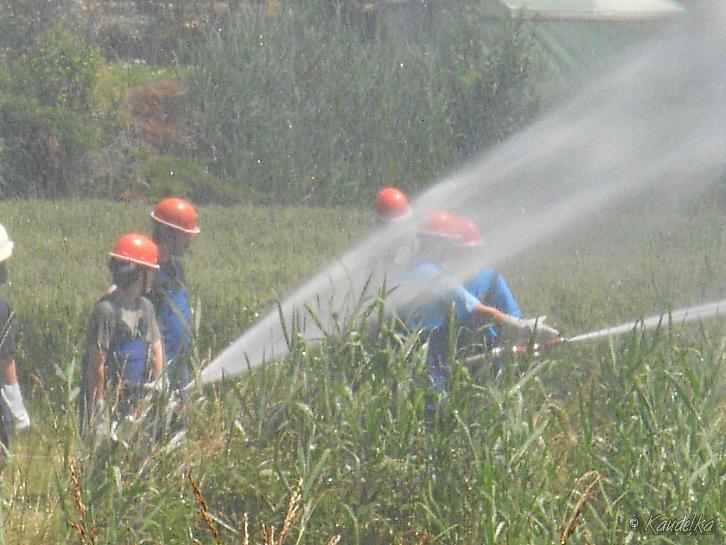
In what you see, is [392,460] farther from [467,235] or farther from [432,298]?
[467,235]

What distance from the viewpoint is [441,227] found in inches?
239

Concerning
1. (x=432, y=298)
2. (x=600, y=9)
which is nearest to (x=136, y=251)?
(x=432, y=298)

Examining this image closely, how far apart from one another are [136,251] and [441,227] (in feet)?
4.46

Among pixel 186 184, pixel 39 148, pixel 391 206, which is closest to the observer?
pixel 391 206

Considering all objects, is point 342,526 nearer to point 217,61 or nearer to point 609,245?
point 609,245

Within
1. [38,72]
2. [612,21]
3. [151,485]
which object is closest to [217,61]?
[38,72]

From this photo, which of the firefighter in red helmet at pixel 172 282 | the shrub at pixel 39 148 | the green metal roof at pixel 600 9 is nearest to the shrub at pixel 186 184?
the shrub at pixel 39 148

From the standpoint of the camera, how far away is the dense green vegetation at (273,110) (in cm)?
1658

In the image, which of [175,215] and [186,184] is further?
[186,184]

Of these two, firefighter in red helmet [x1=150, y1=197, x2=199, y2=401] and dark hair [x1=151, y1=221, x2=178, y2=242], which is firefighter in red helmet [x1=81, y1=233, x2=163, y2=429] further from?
dark hair [x1=151, y1=221, x2=178, y2=242]

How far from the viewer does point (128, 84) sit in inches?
770

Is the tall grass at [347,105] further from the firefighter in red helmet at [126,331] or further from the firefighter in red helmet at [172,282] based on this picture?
the firefighter in red helmet at [126,331]

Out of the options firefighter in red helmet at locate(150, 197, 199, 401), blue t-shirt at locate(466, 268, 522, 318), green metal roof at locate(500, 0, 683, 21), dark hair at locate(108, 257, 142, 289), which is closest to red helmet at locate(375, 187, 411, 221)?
blue t-shirt at locate(466, 268, 522, 318)

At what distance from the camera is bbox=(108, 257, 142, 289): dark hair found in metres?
5.60
